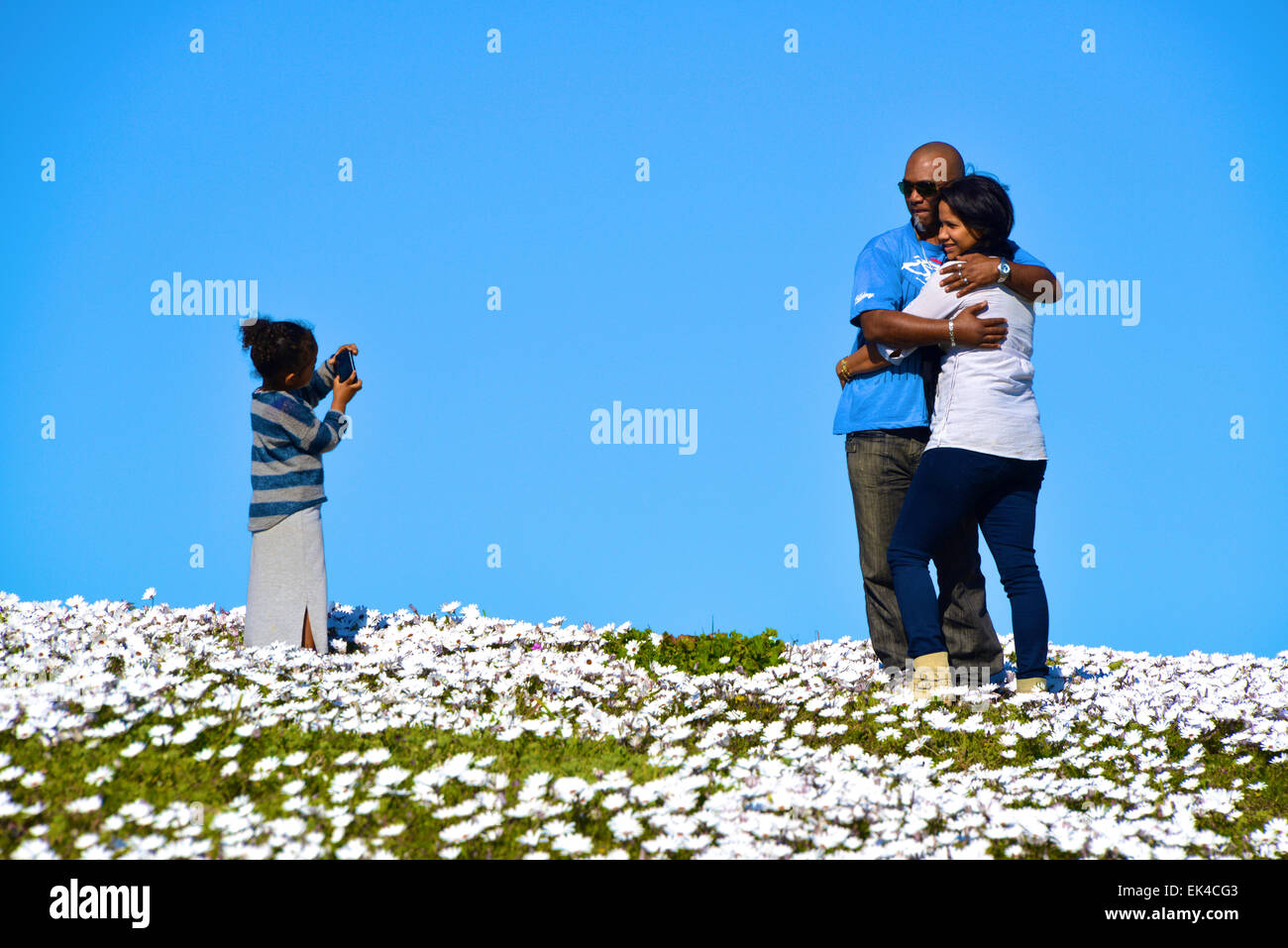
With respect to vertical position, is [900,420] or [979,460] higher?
[900,420]

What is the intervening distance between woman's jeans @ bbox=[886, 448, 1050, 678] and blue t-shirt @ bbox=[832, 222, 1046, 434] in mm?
698

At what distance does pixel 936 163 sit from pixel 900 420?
1909 millimetres

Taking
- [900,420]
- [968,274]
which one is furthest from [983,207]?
[900,420]

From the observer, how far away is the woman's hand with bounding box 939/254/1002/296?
6.80 metres

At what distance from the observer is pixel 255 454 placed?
784cm

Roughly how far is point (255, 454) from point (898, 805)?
17.9ft

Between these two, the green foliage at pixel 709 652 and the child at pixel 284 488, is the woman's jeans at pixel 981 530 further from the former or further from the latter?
the child at pixel 284 488

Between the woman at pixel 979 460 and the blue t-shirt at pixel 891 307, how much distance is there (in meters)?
0.36

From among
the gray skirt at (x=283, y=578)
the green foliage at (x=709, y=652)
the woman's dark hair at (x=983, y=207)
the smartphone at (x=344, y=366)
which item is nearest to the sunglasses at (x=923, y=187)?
the woman's dark hair at (x=983, y=207)

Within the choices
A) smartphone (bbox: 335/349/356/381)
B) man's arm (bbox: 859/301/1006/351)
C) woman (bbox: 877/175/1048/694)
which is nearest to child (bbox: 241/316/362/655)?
smartphone (bbox: 335/349/356/381)

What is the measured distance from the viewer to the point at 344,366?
8.28 m

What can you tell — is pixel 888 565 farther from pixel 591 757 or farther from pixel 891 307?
pixel 591 757
